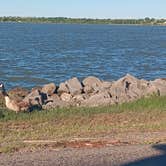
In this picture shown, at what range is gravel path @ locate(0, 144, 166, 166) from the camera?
10961mm

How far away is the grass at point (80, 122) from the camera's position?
15070mm

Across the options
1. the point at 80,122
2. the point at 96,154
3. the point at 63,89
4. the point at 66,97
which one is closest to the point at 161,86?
the point at 66,97

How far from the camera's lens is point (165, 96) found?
22.3 meters

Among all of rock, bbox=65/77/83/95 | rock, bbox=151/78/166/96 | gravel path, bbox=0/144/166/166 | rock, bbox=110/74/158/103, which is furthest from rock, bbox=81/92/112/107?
gravel path, bbox=0/144/166/166

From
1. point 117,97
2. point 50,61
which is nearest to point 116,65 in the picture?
point 50,61

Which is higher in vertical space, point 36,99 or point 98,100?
point 98,100

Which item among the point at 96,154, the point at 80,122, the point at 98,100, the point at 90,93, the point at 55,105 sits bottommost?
the point at 90,93

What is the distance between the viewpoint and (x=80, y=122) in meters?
17.3

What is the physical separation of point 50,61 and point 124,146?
3958 centimetres

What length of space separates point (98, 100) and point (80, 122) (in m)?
5.25

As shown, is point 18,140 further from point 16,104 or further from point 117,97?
point 117,97

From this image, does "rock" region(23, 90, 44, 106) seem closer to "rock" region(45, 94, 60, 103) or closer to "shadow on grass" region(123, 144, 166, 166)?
"rock" region(45, 94, 60, 103)

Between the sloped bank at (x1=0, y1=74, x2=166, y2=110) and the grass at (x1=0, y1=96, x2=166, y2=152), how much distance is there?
5.60 ft

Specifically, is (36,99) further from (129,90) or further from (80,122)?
(80,122)
